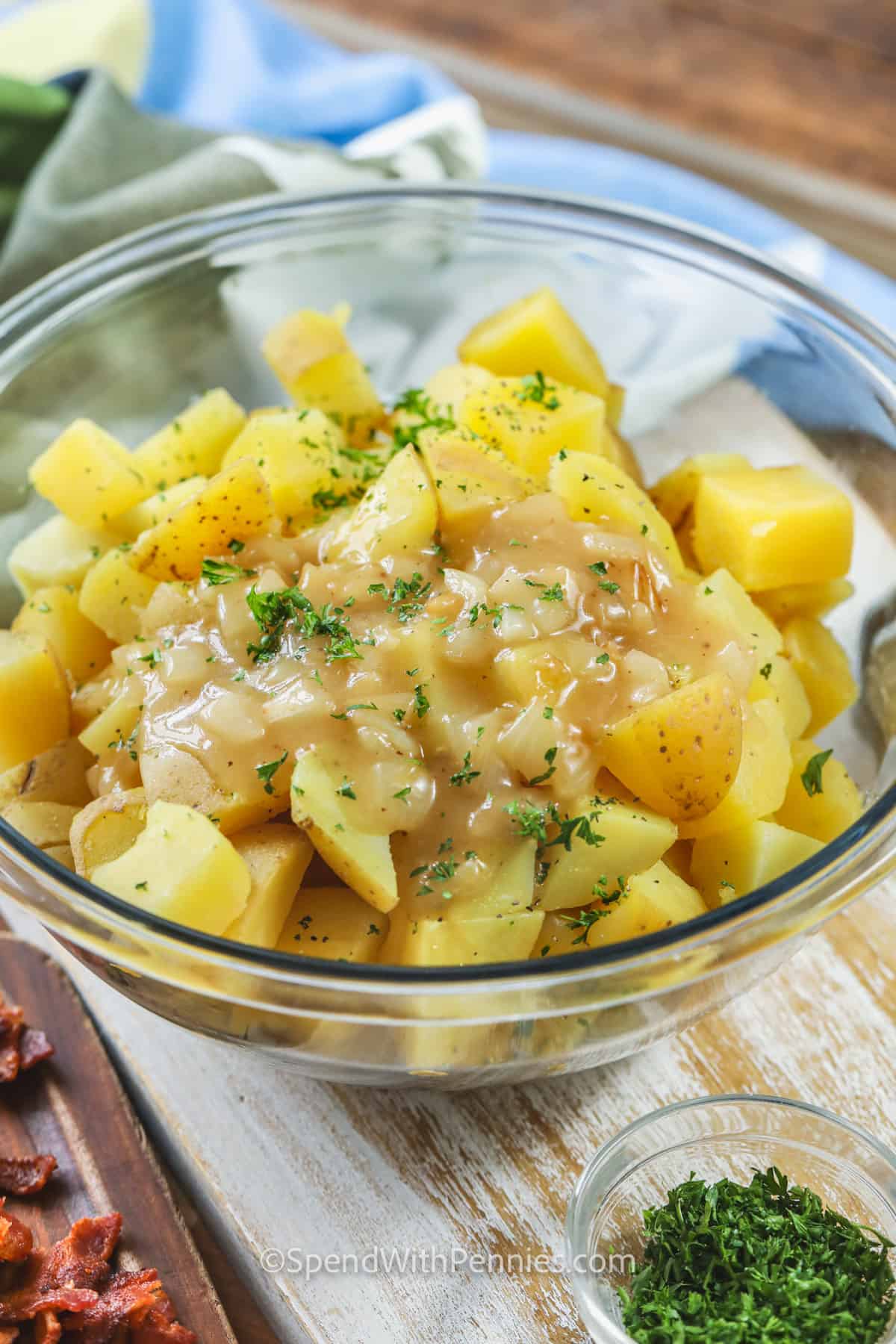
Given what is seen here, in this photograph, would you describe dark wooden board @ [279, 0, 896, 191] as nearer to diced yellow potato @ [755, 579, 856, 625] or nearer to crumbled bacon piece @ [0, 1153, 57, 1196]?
diced yellow potato @ [755, 579, 856, 625]

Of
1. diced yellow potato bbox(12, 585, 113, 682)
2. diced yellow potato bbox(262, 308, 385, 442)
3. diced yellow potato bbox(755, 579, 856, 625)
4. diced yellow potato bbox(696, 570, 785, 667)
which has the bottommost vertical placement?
diced yellow potato bbox(696, 570, 785, 667)

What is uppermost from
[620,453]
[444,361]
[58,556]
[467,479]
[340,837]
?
[444,361]

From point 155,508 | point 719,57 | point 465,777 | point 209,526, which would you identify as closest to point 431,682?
point 465,777

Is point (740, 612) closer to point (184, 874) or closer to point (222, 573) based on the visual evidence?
point (222, 573)

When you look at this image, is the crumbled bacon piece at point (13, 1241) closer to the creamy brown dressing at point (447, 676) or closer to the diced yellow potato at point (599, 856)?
the creamy brown dressing at point (447, 676)

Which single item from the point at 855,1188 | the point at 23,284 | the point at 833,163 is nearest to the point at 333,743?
the point at 855,1188

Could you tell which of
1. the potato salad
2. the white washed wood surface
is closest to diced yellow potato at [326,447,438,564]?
the potato salad

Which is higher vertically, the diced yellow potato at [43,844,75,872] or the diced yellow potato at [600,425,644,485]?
the diced yellow potato at [600,425,644,485]

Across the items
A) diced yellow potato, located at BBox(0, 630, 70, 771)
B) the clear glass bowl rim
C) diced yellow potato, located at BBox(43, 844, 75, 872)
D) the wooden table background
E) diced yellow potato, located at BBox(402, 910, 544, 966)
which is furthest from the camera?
the wooden table background

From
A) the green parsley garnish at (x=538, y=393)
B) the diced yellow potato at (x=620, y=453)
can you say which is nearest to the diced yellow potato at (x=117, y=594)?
the green parsley garnish at (x=538, y=393)
